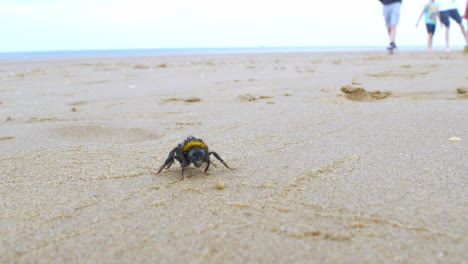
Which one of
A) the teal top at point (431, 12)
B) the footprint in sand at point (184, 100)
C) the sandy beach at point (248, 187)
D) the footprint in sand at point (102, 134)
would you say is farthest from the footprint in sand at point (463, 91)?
the teal top at point (431, 12)

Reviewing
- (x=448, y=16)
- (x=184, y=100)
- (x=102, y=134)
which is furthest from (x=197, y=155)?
(x=448, y=16)

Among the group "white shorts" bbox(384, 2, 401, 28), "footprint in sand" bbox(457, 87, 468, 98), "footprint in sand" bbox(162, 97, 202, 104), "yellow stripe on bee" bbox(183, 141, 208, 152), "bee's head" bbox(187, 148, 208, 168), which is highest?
"white shorts" bbox(384, 2, 401, 28)

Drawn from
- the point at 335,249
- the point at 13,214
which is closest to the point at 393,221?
the point at 335,249

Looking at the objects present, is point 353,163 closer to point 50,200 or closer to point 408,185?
point 408,185

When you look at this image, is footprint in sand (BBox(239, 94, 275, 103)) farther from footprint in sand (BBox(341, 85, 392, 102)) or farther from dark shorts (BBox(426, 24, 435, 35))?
dark shorts (BBox(426, 24, 435, 35))

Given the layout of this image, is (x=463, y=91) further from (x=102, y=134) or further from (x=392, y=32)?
(x=392, y=32)

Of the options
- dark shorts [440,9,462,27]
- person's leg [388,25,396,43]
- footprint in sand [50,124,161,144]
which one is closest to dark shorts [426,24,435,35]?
dark shorts [440,9,462,27]
